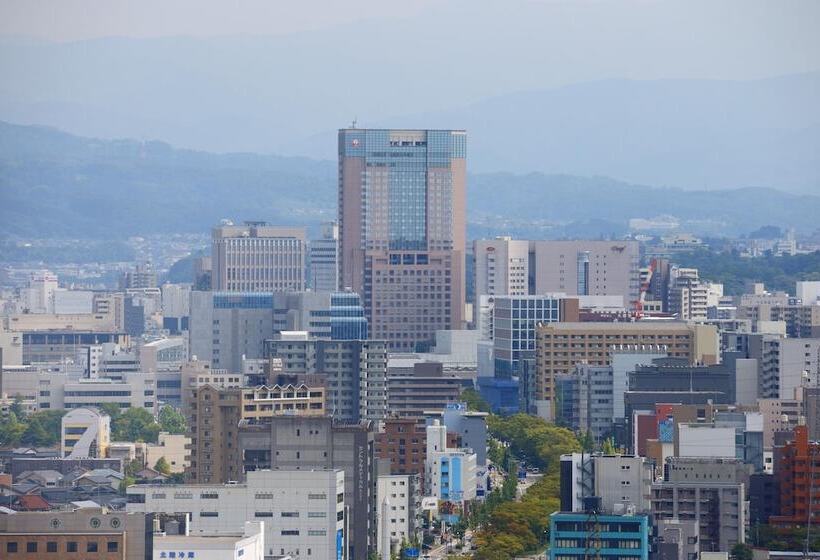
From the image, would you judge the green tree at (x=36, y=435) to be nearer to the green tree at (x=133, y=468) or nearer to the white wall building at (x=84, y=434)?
the white wall building at (x=84, y=434)

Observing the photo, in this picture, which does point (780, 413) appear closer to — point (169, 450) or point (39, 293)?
point (169, 450)

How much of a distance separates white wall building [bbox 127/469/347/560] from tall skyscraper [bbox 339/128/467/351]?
160ft

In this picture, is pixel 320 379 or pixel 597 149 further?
pixel 597 149

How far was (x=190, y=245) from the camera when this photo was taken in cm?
Answer: 12988

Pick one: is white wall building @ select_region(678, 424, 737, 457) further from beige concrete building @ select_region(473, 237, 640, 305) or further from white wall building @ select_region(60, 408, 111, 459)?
beige concrete building @ select_region(473, 237, 640, 305)

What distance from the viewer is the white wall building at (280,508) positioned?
91.8ft

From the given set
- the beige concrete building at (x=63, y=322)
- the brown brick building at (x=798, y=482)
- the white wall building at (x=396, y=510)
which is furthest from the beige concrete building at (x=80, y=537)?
the beige concrete building at (x=63, y=322)

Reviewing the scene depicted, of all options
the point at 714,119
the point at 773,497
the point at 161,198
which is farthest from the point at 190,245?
the point at 773,497

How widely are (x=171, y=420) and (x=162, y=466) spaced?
915 cm

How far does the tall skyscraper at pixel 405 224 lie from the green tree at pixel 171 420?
21273 millimetres

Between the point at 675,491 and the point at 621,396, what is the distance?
2001 centimetres

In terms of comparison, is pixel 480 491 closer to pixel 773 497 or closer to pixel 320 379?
pixel 320 379

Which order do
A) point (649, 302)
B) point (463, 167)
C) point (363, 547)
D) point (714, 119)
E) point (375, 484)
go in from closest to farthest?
point (363, 547), point (375, 484), point (649, 302), point (463, 167), point (714, 119)

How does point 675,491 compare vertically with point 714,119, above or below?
below
